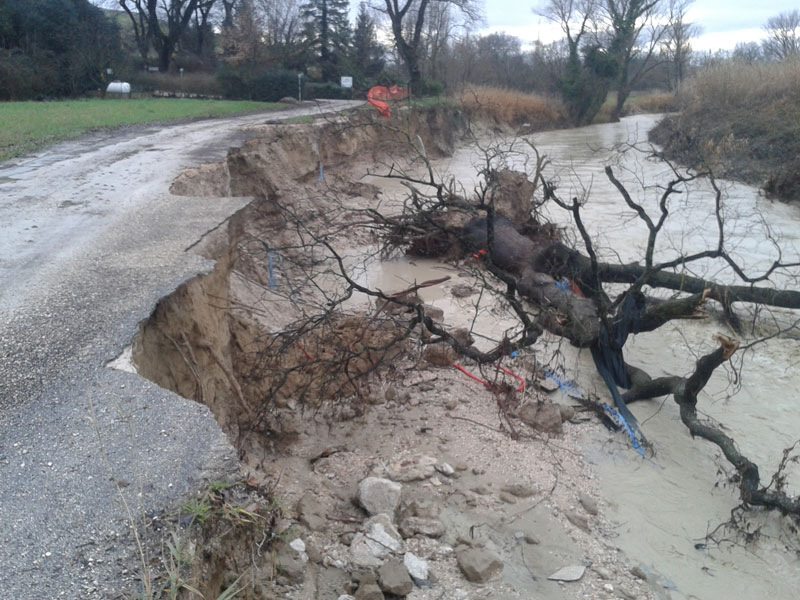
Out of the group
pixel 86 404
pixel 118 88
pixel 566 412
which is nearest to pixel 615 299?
pixel 566 412

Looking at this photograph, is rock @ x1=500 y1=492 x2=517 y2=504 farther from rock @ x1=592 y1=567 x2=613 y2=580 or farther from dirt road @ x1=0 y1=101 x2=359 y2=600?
dirt road @ x1=0 y1=101 x2=359 y2=600

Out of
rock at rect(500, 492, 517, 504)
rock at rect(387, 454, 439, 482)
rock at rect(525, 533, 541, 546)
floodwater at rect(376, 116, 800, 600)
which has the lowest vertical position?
floodwater at rect(376, 116, 800, 600)

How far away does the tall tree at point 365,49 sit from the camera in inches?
1254

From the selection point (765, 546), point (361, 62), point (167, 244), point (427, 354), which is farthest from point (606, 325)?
point (361, 62)

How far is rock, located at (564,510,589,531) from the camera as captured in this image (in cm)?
451

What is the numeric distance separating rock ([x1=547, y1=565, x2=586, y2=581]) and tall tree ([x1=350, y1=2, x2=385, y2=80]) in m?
29.4

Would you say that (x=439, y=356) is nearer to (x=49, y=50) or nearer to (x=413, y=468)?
(x=413, y=468)

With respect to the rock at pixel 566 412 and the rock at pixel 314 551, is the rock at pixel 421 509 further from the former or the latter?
the rock at pixel 566 412

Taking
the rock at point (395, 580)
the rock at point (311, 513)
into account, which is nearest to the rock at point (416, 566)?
the rock at point (395, 580)

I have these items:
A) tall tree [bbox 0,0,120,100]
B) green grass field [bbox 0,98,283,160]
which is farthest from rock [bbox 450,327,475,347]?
tall tree [bbox 0,0,120,100]

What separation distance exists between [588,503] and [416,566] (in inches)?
70.4

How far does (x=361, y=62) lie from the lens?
3194 cm

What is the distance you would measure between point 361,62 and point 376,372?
2883cm

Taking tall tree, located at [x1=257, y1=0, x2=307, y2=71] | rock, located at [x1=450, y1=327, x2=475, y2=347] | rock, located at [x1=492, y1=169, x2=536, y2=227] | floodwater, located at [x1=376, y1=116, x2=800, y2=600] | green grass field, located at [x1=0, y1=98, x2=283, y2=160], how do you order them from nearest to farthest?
floodwater, located at [x1=376, y1=116, x2=800, y2=600]
rock, located at [x1=450, y1=327, x2=475, y2=347]
rock, located at [x1=492, y1=169, x2=536, y2=227]
green grass field, located at [x1=0, y1=98, x2=283, y2=160]
tall tree, located at [x1=257, y1=0, x2=307, y2=71]
